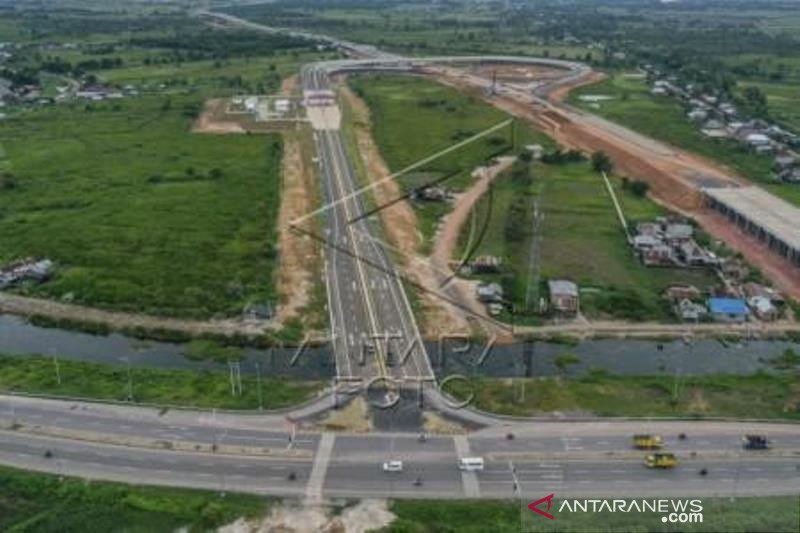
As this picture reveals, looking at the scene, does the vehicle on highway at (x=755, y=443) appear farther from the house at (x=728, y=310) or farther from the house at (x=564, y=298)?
the house at (x=564, y=298)

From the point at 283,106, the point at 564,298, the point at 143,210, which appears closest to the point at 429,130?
the point at 283,106

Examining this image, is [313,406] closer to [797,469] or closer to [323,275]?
[323,275]

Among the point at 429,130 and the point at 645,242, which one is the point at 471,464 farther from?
the point at 429,130

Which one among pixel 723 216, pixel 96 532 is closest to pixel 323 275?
pixel 96 532

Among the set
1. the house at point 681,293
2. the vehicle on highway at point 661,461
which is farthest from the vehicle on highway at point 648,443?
the house at point 681,293

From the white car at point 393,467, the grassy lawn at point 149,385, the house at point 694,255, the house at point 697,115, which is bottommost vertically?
the grassy lawn at point 149,385

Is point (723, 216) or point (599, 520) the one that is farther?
point (723, 216)
